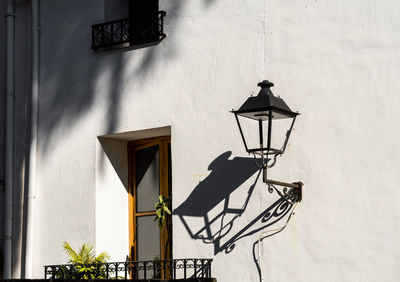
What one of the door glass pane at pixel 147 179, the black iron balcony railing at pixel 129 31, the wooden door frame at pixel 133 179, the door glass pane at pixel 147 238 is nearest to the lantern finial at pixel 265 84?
the black iron balcony railing at pixel 129 31

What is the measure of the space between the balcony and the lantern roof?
162 centimetres

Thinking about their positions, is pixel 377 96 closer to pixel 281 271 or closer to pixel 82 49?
pixel 281 271

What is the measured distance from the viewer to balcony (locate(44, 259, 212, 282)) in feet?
28.2

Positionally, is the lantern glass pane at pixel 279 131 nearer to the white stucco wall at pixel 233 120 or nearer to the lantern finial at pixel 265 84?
the white stucco wall at pixel 233 120

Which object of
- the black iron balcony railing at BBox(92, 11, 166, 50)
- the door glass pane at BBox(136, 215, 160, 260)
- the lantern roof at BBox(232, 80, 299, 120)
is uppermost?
the black iron balcony railing at BBox(92, 11, 166, 50)

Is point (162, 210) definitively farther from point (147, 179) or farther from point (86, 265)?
point (86, 265)

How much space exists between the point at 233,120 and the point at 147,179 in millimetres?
1512

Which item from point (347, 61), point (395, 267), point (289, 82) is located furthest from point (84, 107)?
point (395, 267)

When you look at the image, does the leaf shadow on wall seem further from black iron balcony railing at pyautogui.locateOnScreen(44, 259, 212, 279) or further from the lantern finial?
the lantern finial

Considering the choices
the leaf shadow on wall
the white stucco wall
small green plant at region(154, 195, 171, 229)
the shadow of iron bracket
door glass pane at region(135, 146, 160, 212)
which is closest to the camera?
the white stucco wall

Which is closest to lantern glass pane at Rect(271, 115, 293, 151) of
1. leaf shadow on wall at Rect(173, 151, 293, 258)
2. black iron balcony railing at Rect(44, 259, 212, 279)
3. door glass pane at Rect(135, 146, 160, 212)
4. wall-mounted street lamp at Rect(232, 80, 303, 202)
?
wall-mounted street lamp at Rect(232, 80, 303, 202)

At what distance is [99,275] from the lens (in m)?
Result: 9.16

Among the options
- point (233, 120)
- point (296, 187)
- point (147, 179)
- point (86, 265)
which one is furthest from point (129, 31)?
point (296, 187)

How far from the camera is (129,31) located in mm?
9688
